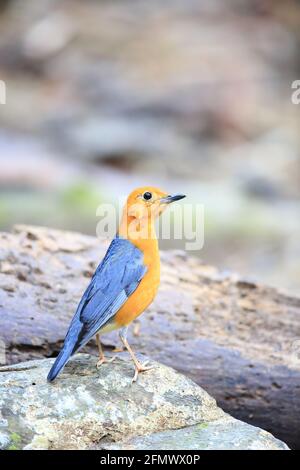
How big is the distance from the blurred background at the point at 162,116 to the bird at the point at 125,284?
5.30 metres

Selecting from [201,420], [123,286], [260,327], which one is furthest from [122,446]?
[260,327]

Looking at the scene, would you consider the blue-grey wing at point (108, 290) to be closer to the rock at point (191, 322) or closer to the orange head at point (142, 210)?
the orange head at point (142, 210)

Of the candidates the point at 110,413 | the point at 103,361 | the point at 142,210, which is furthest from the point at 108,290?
the point at 110,413

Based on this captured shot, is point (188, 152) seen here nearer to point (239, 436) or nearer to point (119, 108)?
point (119, 108)

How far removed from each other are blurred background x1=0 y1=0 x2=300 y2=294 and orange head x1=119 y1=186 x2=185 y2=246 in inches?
208

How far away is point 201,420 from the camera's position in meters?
4.76

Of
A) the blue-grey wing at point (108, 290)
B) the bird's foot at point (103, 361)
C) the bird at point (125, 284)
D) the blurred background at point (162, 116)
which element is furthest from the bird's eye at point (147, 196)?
the blurred background at point (162, 116)

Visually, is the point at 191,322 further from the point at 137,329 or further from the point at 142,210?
the point at 142,210

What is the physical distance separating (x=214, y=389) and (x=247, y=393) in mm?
207

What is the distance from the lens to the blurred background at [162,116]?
12.2 m

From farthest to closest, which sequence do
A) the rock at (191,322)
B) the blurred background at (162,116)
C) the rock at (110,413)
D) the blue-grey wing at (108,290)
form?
the blurred background at (162,116), the rock at (191,322), the blue-grey wing at (108,290), the rock at (110,413)

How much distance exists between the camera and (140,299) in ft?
16.5

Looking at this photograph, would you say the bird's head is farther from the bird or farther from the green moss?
the green moss

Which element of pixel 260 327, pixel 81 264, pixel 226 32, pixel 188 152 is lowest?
pixel 260 327
